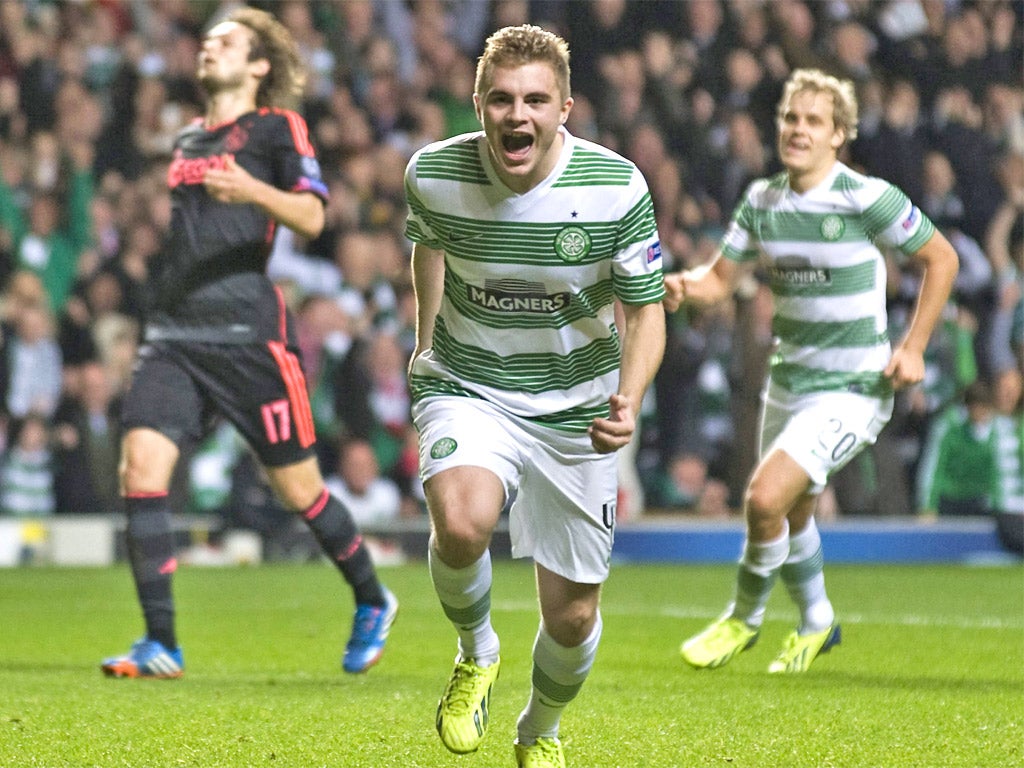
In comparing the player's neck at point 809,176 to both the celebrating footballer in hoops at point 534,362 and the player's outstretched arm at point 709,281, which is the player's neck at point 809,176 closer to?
the player's outstretched arm at point 709,281

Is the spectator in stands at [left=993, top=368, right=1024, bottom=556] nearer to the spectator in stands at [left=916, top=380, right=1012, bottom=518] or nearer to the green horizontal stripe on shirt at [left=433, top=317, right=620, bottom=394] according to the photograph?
the spectator in stands at [left=916, top=380, right=1012, bottom=518]

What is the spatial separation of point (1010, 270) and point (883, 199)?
8296 millimetres

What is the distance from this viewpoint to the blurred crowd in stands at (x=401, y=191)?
1355 centimetres

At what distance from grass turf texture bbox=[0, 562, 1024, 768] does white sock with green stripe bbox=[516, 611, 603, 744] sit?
0.24 meters

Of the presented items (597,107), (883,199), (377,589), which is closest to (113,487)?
(597,107)

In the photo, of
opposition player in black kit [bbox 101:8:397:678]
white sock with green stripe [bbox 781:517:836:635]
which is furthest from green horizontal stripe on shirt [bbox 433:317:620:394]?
white sock with green stripe [bbox 781:517:836:635]

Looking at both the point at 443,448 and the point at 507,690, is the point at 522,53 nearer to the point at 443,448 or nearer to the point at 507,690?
the point at 443,448

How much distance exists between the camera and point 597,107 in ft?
51.5

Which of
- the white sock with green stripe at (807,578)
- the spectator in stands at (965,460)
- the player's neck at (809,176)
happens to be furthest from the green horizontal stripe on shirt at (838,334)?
the spectator in stands at (965,460)

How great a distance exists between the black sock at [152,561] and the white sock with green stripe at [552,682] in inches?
95.7

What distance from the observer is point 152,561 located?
6.61 m

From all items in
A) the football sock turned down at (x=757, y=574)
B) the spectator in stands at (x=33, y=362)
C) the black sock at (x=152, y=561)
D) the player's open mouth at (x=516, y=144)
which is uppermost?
the player's open mouth at (x=516, y=144)

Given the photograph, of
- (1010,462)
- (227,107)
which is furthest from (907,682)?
(1010,462)

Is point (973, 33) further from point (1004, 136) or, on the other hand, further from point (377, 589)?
point (377, 589)
